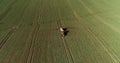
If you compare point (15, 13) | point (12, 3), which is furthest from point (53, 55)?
point (12, 3)

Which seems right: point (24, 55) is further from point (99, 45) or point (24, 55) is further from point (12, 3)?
point (12, 3)

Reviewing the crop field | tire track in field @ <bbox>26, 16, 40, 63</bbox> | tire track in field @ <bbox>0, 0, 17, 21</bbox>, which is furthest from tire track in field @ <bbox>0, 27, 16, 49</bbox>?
tire track in field @ <bbox>0, 0, 17, 21</bbox>

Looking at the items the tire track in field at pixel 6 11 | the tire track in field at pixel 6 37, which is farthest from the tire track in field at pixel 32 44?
the tire track in field at pixel 6 11

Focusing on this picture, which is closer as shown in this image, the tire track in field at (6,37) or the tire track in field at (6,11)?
the tire track in field at (6,37)

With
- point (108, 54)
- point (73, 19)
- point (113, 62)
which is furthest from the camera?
point (73, 19)

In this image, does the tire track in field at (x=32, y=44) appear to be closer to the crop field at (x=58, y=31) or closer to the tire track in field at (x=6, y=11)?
the crop field at (x=58, y=31)

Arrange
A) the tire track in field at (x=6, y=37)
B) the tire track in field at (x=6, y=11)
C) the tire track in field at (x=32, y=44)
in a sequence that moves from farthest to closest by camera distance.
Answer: the tire track in field at (x=6, y=11) < the tire track in field at (x=6, y=37) < the tire track in field at (x=32, y=44)

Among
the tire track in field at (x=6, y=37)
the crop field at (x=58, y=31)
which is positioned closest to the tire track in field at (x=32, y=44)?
the crop field at (x=58, y=31)

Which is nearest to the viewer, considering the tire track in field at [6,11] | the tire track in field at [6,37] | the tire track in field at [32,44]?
the tire track in field at [32,44]

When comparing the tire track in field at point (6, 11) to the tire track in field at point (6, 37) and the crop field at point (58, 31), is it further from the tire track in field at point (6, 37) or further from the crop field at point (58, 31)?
the tire track in field at point (6, 37)
